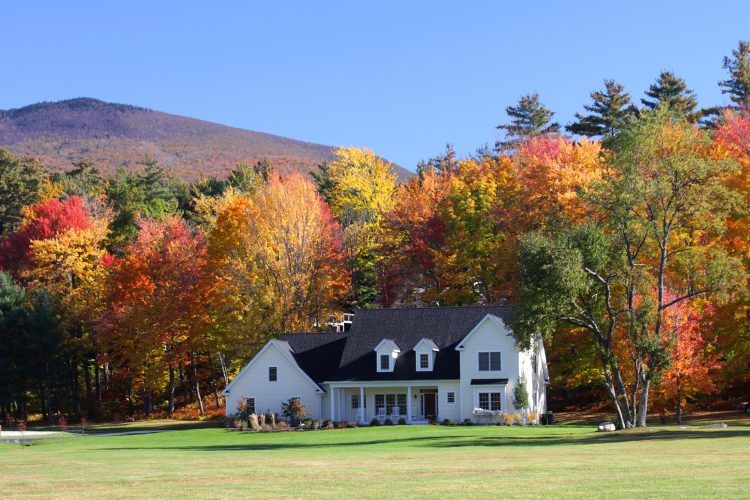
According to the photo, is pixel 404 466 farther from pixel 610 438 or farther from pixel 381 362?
pixel 381 362

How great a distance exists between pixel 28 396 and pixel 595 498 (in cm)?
6960

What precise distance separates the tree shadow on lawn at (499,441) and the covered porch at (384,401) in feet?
46.7

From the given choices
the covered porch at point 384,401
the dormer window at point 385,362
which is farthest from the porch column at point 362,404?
the dormer window at point 385,362

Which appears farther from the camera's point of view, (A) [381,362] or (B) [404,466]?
(A) [381,362]

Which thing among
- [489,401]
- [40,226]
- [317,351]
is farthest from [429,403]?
[40,226]

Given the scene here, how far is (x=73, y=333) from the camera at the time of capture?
7756 cm

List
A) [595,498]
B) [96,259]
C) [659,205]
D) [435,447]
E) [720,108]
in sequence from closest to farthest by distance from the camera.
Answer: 1. [595,498]
2. [435,447]
3. [659,205]
4. [96,259]
5. [720,108]

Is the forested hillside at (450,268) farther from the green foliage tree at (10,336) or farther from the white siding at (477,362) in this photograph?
the white siding at (477,362)

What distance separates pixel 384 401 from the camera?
61.4 metres

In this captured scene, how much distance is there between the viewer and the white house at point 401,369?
5859cm

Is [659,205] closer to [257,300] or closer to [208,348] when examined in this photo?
[257,300]

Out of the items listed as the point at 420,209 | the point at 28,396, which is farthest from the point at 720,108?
the point at 28,396

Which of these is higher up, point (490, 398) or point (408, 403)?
point (490, 398)

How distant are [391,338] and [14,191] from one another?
175ft
